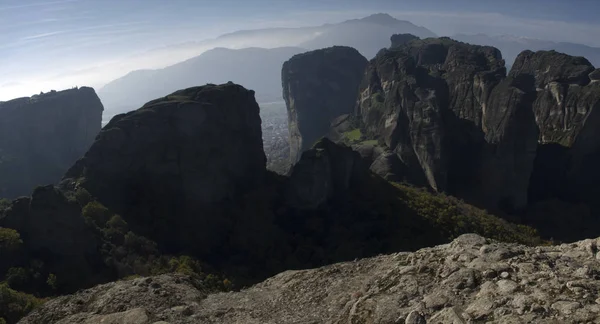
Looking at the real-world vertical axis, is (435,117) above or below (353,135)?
above

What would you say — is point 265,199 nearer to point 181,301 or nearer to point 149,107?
point 149,107

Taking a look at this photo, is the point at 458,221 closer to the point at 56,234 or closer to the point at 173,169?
the point at 173,169

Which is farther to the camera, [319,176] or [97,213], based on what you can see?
[319,176]

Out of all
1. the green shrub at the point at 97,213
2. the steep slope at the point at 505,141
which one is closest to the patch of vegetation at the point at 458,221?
the steep slope at the point at 505,141

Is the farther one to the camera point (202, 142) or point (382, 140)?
point (382, 140)

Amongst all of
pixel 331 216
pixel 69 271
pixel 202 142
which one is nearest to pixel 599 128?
pixel 331 216

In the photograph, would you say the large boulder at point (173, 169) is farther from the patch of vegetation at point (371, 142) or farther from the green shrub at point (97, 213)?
the patch of vegetation at point (371, 142)

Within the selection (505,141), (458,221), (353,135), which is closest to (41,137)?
(353,135)

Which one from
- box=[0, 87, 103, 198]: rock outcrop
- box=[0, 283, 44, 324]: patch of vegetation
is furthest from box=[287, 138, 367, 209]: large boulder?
box=[0, 87, 103, 198]: rock outcrop
